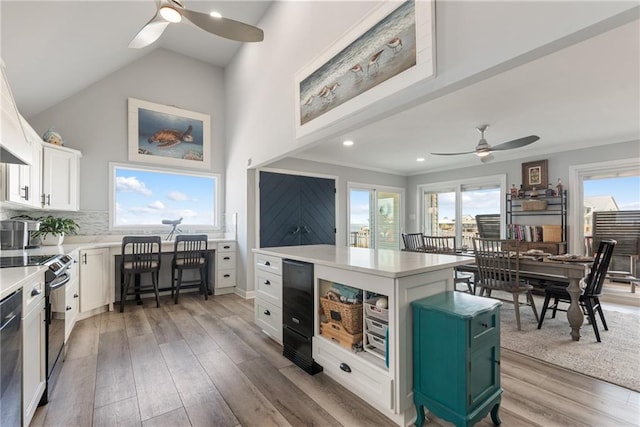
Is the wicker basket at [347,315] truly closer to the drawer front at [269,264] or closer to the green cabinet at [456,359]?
the green cabinet at [456,359]

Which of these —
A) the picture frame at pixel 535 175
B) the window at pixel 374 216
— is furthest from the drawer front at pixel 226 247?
the picture frame at pixel 535 175

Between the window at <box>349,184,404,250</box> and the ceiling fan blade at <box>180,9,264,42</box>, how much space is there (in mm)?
4052

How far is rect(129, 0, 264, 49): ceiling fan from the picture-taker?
2236mm

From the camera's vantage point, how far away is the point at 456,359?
59.2 inches

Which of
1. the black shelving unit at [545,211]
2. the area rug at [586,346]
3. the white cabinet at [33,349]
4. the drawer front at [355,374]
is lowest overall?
the area rug at [586,346]

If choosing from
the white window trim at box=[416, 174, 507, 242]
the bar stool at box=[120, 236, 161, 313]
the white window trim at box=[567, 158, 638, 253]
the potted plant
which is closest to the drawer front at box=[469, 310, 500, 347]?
the bar stool at box=[120, 236, 161, 313]

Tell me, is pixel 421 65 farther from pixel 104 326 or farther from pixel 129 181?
pixel 129 181

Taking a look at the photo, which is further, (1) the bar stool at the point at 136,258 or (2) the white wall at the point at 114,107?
(2) the white wall at the point at 114,107

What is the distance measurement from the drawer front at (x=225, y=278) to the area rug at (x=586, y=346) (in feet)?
12.4

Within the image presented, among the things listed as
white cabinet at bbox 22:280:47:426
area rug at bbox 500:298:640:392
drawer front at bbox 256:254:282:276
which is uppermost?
drawer front at bbox 256:254:282:276

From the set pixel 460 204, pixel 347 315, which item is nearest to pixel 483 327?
pixel 347 315

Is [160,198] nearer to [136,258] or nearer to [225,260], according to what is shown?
[136,258]

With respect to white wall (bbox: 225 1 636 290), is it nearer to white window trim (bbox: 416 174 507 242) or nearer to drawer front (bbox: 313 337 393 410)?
drawer front (bbox: 313 337 393 410)

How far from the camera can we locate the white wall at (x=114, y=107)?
13.5 feet
